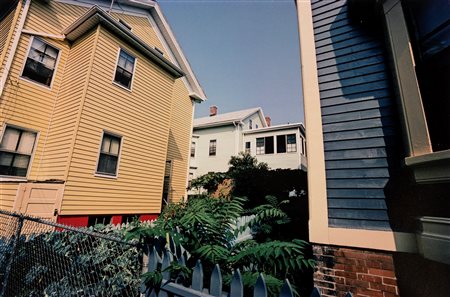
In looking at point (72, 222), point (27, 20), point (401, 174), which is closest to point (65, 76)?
point (27, 20)

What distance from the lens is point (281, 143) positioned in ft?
66.6

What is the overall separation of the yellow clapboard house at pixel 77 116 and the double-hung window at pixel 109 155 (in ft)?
0.12

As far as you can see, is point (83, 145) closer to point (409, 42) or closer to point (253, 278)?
point (253, 278)

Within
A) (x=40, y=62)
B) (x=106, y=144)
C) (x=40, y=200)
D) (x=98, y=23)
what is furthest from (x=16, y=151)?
(x=98, y=23)

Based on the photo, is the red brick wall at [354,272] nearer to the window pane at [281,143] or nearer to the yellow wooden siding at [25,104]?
the yellow wooden siding at [25,104]

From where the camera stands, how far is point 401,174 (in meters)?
3.02

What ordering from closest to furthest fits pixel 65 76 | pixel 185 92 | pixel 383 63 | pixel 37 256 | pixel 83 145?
pixel 383 63 → pixel 37 256 → pixel 83 145 → pixel 65 76 → pixel 185 92

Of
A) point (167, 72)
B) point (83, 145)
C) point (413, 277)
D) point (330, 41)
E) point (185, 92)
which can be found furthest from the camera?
point (185, 92)

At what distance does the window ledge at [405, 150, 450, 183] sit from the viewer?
210cm

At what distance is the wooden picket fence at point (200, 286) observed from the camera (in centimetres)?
125

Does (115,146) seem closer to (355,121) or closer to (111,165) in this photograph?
(111,165)

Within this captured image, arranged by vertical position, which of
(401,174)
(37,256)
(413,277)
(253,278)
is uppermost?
(401,174)

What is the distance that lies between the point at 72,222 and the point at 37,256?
3.41 meters

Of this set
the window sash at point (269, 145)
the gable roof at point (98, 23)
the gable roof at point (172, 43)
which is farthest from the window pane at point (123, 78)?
the window sash at point (269, 145)
